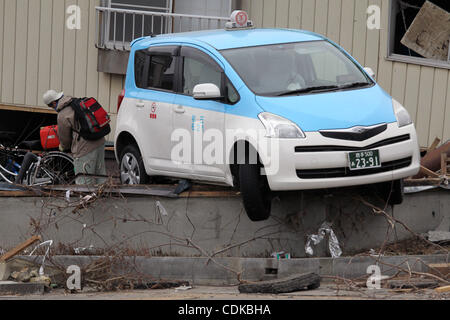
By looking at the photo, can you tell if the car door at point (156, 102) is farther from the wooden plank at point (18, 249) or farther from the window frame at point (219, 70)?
the wooden plank at point (18, 249)

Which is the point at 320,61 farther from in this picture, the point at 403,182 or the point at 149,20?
the point at 149,20

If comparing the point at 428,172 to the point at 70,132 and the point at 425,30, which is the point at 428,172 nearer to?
the point at 425,30

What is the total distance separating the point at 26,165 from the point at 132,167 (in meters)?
2.28

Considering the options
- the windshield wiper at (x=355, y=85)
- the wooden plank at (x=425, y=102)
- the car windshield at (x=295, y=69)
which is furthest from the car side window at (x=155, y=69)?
the wooden plank at (x=425, y=102)

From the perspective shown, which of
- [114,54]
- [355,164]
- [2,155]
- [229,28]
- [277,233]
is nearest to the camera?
[355,164]

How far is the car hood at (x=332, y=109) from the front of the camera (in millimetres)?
9039

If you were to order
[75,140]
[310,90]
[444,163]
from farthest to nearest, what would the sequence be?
[75,140] < [444,163] < [310,90]

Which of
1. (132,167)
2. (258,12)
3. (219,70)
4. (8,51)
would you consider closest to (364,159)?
(219,70)

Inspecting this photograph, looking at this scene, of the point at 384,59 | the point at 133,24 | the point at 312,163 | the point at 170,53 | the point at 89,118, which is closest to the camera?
the point at 312,163

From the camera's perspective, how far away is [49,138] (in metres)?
13.5

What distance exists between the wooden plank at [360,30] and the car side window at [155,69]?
14.0ft

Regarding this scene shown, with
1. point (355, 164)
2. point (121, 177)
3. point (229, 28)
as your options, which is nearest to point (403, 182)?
point (355, 164)

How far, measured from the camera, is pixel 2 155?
14.0m

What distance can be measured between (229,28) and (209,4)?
424 centimetres
